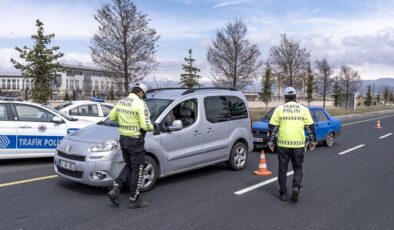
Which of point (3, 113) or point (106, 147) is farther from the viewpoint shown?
point (3, 113)

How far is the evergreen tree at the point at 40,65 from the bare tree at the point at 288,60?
22560 millimetres

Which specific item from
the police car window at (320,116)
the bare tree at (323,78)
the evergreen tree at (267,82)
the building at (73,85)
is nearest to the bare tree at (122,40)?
the building at (73,85)

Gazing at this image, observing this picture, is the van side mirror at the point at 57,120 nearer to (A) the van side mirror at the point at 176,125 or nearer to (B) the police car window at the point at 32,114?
(B) the police car window at the point at 32,114

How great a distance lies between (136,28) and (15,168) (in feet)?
40.9

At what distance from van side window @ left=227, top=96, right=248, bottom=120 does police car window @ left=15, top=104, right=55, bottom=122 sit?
14.7 ft

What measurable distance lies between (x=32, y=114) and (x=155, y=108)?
378cm

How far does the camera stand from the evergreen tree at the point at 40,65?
19109mm

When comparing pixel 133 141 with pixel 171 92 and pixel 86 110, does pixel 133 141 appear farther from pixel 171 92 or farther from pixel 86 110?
pixel 86 110

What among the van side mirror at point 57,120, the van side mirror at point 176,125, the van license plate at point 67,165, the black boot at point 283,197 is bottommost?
the black boot at point 283,197

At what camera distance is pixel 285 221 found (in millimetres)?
5766

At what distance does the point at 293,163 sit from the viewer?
6945mm

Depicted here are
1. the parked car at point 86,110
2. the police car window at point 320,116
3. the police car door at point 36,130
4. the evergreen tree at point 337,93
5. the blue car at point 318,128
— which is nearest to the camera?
the police car door at point 36,130

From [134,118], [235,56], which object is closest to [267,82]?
[235,56]

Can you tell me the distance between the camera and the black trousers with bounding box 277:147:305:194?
6.85 meters
